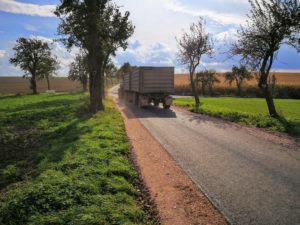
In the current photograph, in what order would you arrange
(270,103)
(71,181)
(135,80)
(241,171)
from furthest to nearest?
(135,80), (270,103), (241,171), (71,181)

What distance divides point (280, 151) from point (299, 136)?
4257 millimetres

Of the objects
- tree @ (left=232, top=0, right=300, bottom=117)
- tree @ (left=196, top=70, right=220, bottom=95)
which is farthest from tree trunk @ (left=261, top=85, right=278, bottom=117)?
tree @ (left=196, top=70, right=220, bottom=95)

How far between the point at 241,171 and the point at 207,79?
209ft

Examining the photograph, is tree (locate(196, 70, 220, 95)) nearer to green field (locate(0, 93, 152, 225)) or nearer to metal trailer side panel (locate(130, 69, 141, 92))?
metal trailer side panel (locate(130, 69, 141, 92))

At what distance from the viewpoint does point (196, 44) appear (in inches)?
1348

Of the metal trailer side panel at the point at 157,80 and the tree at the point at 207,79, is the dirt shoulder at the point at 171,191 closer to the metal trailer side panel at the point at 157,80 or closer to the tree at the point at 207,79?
the metal trailer side panel at the point at 157,80

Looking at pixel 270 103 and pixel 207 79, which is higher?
pixel 207 79

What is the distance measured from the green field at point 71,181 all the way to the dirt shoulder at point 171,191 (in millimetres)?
442

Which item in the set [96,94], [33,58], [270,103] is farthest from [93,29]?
[33,58]

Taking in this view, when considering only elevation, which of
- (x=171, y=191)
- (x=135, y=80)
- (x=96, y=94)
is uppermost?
(x=135, y=80)

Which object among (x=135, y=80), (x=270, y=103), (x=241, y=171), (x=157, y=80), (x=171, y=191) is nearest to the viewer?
(x=171, y=191)

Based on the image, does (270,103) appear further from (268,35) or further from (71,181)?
(71,181)

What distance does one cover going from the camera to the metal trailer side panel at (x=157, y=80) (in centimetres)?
2981

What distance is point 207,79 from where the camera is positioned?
72250 mm
